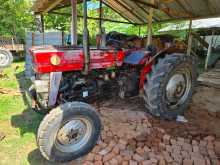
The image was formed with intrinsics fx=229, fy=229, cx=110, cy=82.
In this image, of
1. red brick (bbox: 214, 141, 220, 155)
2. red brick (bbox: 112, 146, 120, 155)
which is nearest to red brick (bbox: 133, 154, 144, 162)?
red brick (bbox: 112, 146, 120, 155)

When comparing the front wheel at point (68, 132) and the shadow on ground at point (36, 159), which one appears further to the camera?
the shadow on ground at point (36, 159)

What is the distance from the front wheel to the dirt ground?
0.20 metres

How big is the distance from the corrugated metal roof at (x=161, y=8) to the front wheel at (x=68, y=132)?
11.5 ft

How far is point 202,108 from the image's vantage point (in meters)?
4.99

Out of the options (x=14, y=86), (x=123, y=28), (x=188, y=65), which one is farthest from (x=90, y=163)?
(x=123, y=28)

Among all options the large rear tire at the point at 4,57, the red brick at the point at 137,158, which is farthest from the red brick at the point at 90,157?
the large rear tire at the point at 4,57

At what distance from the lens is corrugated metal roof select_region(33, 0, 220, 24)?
21.1 ft

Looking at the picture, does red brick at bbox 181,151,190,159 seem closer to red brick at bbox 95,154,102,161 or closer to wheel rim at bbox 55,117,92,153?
red brick at bbox 95,154,102,161

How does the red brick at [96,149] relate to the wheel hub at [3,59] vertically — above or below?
below

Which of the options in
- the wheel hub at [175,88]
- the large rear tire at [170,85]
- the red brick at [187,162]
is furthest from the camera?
the wheel hub at [175,88]

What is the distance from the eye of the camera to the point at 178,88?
4.38 meters

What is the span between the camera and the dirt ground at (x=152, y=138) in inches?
122

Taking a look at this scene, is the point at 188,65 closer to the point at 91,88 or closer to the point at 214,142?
the point at 214,142

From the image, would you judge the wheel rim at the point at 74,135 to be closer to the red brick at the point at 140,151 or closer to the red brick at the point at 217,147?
the red brick at the point at 140,151
